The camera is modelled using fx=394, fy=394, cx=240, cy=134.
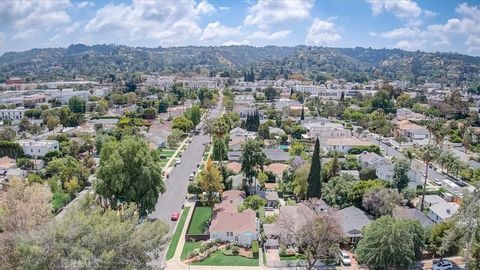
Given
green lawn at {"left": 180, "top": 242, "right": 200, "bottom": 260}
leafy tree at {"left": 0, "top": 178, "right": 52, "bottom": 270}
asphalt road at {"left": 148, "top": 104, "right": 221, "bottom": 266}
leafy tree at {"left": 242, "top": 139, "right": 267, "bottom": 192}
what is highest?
leafy tree at {"left": 0, "top": 178, "right": 52, "bottom": 270}

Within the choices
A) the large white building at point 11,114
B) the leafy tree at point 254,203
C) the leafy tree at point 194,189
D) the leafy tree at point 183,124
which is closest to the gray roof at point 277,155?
the leafy tree at point 194,189

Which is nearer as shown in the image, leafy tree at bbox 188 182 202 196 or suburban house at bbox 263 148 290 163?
leafy tree at bbox 188 182 202 196

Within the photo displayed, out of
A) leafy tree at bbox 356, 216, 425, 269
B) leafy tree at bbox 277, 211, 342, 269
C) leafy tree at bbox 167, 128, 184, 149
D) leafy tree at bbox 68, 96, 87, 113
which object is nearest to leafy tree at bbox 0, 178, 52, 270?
leafy tree at bbox 277, 211, 342, 269

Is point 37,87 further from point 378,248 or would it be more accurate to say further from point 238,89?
point 378,248

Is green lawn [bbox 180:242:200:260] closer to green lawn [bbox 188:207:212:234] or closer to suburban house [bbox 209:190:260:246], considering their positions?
suburban house [bbox 209:190:260:246]

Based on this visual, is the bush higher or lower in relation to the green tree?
lower

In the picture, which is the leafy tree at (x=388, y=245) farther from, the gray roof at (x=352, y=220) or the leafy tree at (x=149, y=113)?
the leafy tree at (x=149, y=113)

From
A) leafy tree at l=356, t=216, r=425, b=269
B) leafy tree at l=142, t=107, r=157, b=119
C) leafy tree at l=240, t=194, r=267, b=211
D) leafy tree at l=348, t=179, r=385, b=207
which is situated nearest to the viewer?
leafy tree at l=356, t=216, r=425, b=269

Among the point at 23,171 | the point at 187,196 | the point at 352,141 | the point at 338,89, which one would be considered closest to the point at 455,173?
the point at 352,141
